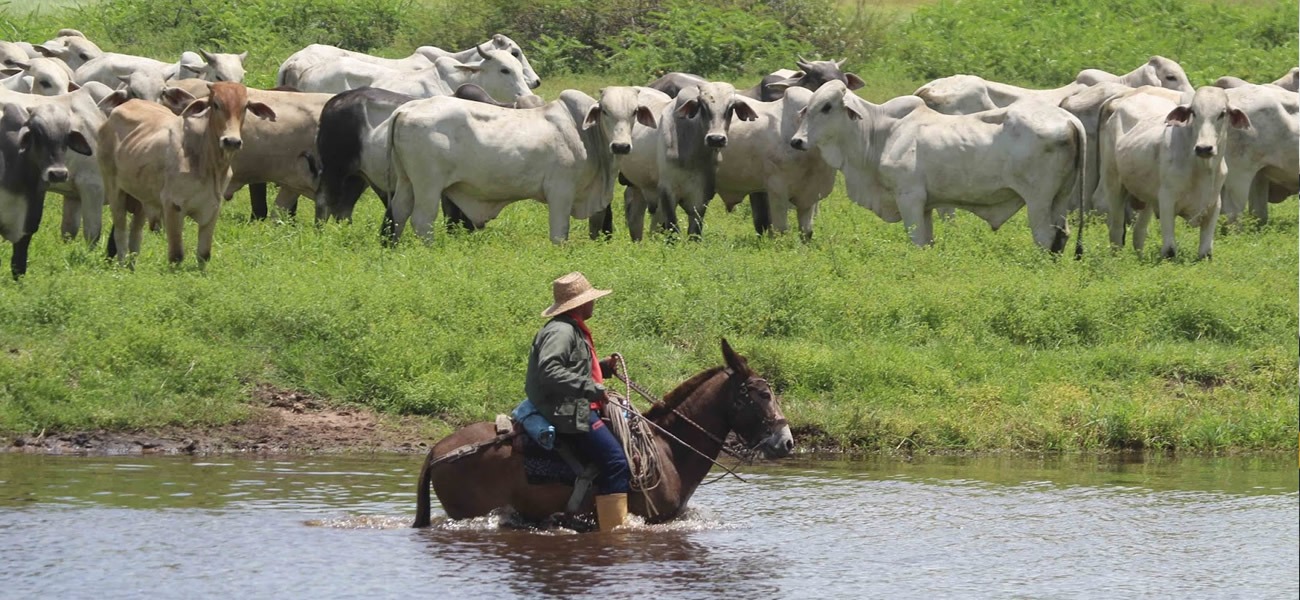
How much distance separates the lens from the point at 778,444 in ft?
30.5

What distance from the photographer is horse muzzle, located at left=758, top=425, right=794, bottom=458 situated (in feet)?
30.5

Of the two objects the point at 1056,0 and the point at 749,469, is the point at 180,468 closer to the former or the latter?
the point at 749,469

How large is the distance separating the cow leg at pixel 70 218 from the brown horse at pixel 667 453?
8.19 m

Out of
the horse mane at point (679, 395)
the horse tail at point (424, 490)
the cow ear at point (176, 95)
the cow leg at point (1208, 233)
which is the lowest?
the horse tail at point (424, 490)

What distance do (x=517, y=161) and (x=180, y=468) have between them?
19.2 ft

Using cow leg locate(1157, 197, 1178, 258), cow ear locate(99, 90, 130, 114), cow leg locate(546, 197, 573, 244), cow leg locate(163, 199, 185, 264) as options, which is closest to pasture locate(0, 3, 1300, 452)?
cow leg locate(163, 199, 185, 264)

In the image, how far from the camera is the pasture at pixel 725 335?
12.2 metres

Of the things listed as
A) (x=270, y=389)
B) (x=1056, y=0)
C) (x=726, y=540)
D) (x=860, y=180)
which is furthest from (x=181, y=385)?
(x=1056, y=0)

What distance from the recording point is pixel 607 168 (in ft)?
55.3

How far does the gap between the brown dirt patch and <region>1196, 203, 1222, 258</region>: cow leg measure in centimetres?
708

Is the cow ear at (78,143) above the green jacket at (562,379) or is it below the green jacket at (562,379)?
above

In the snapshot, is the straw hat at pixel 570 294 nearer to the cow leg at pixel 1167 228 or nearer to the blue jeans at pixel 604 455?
the blue jeans at pixel 604 455

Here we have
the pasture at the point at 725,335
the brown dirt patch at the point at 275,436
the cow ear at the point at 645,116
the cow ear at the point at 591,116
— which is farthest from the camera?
the cow ear at the point at 645,116

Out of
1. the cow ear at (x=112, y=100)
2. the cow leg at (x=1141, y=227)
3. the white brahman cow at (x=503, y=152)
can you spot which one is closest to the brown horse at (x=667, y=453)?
the white brahman cow at (x=503, y=152)
